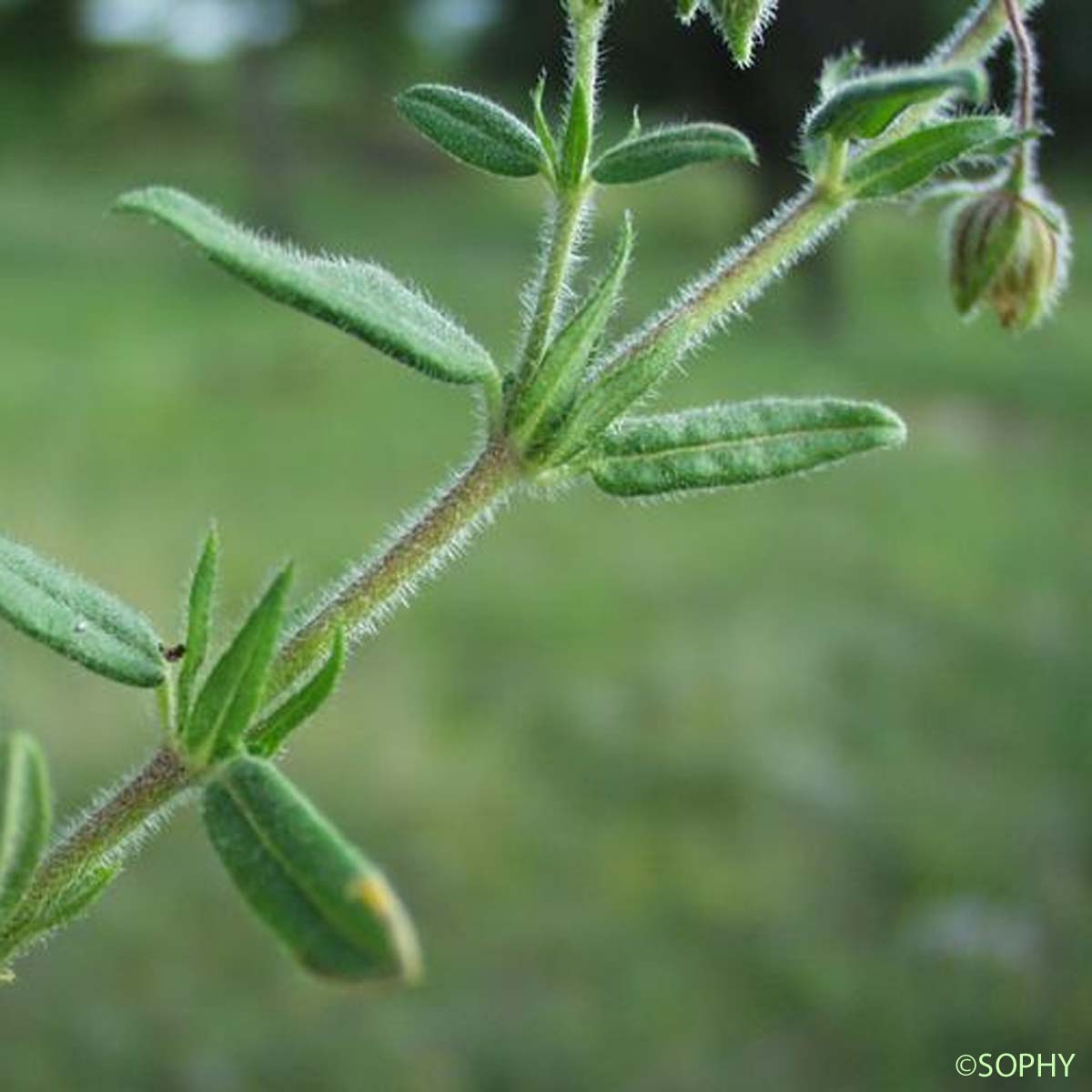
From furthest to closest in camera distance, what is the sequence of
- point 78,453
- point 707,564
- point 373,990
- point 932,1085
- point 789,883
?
point 78,453 < point 707,564 < point 789,883 < point 932,1085 < point 373,990

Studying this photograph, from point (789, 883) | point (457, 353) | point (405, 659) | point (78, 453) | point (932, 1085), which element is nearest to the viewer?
point (457, 353)

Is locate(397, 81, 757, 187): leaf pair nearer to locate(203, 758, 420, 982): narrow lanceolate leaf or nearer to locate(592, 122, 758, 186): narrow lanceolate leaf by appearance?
locate(592, 122, 758, 186): narrow lanceolate leaf

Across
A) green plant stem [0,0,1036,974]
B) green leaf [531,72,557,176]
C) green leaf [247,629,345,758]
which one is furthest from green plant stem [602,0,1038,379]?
green leaf [247,629,345,758]

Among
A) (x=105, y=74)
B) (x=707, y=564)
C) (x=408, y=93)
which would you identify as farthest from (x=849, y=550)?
(x=105, y=74)

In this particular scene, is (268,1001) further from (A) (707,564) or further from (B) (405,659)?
(A) (707,564)

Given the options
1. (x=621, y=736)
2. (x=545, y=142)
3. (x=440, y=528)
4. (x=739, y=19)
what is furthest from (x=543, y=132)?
(x=621, y=736)

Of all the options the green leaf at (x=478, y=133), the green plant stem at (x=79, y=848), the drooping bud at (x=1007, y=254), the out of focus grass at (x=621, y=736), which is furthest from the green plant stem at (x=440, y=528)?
the out of focus grass at (x=621, y=736)
